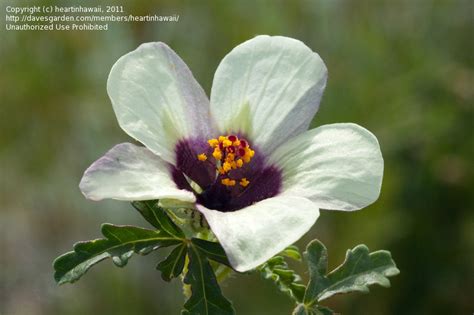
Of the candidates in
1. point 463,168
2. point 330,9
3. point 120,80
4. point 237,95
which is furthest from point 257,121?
point 330,9

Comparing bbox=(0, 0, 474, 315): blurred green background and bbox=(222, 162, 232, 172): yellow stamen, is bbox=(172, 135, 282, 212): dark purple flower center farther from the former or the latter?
bbox=(0, 0, 474, 315): blurred green background

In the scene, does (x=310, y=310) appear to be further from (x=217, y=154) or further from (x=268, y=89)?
(x=268, y=89)

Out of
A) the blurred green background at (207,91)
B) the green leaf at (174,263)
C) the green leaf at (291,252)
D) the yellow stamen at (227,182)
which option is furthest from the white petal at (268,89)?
the blurred green background at (207,91)

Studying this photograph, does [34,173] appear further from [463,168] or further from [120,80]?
[120,80]

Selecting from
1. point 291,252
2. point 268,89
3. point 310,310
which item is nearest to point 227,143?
point 268,89

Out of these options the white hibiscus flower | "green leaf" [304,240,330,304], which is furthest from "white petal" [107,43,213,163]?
"green leaf" [304,240,330,304]
